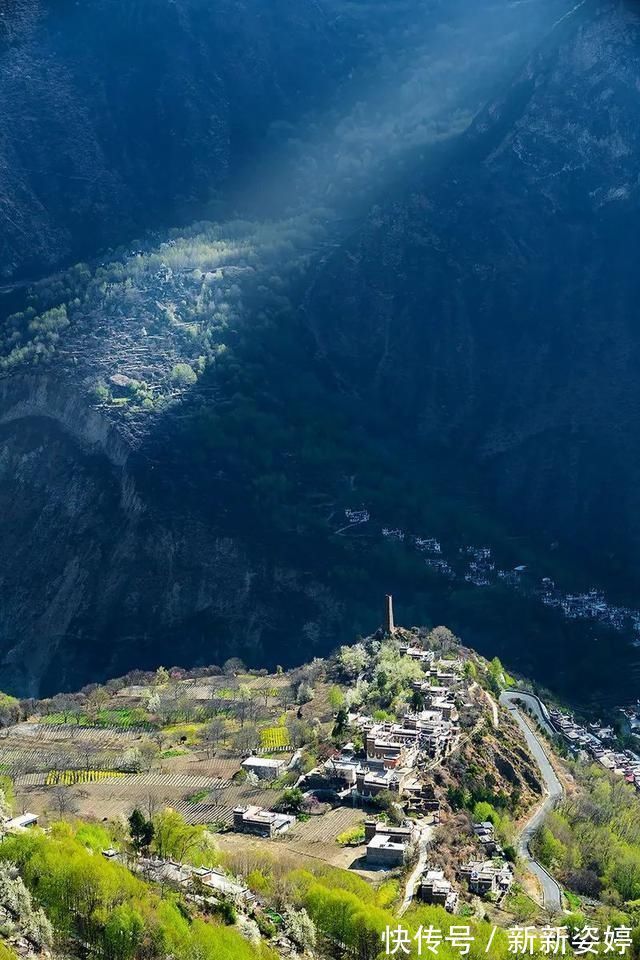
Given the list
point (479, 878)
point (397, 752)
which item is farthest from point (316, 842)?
point (397, 752)

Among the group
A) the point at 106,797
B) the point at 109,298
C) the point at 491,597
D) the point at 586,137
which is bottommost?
the point at 106,797

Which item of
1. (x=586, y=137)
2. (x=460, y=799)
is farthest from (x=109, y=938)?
(x=586, y=137)

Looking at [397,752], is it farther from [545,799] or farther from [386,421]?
[386,421]

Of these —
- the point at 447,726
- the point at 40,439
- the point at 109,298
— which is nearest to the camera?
the point at 447,726

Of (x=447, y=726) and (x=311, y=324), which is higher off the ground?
(x=311, y=324)

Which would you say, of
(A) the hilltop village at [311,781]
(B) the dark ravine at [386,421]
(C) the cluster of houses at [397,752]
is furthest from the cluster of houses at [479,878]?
(B) the dark ravine at [386,421]

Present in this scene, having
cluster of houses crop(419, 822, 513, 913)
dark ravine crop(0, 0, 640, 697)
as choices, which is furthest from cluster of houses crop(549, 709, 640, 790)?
cluster of houses crop(419, 822, 513, 913)

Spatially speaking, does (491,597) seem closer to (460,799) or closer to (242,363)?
(242,363)
